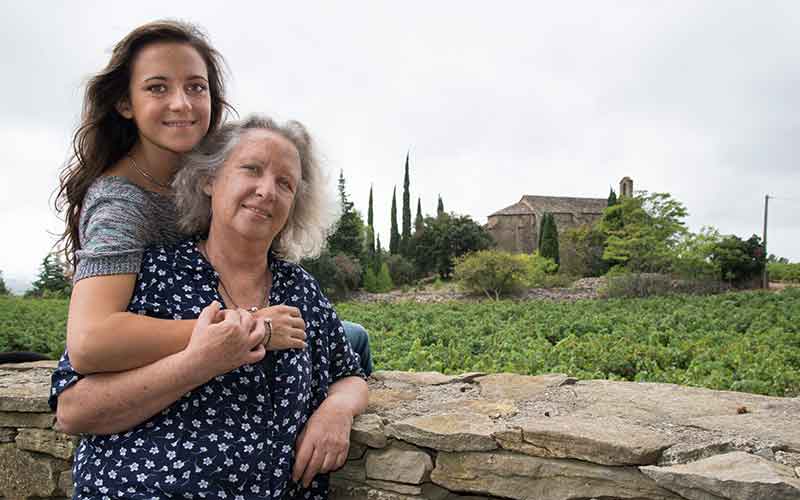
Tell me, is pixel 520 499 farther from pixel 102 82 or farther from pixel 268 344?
pixel 102 82

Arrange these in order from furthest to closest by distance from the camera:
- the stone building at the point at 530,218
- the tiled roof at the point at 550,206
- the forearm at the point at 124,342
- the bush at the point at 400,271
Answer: the tiled roof at the point at 550,206
the stone building at the point at 530,218
the bush at the point at 400,271
the forearm at the point at 124,342

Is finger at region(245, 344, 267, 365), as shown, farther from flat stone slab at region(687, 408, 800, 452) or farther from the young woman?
flat stone slab at region(687, 408, 800, 452)

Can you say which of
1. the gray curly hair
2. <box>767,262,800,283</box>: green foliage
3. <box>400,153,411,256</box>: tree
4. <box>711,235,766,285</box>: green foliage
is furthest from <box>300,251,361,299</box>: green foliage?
the gray curly hair

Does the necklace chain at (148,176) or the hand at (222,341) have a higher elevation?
the necklace chain at (148,176)

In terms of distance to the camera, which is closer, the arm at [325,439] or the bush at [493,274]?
the arm at [325,439]

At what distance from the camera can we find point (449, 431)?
1951 millimetres

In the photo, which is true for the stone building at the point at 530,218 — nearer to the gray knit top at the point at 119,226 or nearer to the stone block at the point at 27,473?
the stone block at the point at 27,473

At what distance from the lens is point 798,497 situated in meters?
1.42

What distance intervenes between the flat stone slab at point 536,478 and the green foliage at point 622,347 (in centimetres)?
360

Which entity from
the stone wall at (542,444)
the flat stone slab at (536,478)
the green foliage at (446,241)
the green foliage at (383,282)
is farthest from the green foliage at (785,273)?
the flat stone slab at (536,478)

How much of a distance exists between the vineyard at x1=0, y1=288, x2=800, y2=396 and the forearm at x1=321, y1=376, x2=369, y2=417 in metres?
3.70

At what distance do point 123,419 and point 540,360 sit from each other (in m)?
5.07

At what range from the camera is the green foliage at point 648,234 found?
24.6m

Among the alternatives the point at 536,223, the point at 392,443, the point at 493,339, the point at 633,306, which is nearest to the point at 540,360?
the point at 493,339
